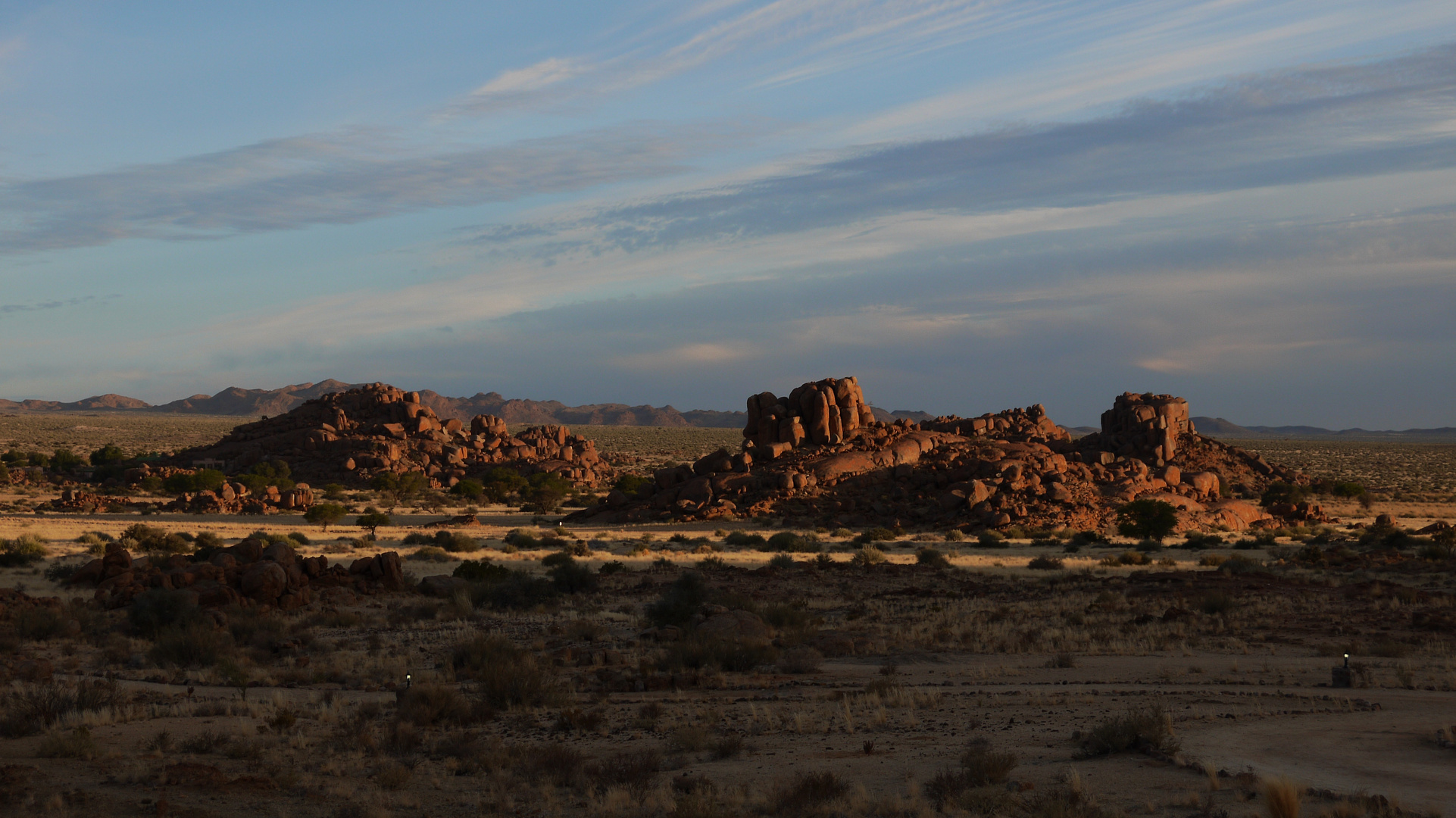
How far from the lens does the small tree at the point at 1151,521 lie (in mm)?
45688

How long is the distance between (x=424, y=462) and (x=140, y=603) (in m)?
59.5

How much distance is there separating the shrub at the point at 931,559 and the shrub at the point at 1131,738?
79.9 feet

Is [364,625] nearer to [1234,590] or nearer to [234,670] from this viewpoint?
[234,670]

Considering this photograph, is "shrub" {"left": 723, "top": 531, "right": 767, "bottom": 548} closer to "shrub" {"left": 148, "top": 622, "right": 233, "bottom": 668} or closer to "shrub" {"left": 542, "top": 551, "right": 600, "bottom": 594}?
"shrub" {"left": 542, "top": 551, "right": 600, "bottom": 594}

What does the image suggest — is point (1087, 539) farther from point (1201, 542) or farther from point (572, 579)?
point (572, 579)

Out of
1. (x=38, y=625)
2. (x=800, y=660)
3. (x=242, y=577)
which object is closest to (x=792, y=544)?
(x=242, y=577)

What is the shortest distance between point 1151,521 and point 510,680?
37.6 meters

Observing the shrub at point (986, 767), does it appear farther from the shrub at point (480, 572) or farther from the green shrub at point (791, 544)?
the green shrub at point (791, 544)

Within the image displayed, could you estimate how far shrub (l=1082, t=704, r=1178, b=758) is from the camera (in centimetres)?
1145

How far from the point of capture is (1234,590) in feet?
87.9

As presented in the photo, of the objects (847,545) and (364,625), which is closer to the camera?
(364,625)

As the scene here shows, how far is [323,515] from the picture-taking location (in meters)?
51.8

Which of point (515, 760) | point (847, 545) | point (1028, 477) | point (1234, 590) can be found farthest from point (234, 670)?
point (1028, 477)

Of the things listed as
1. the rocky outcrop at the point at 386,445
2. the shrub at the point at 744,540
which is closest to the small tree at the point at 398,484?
the rocky outcrop at the point at 386,445
